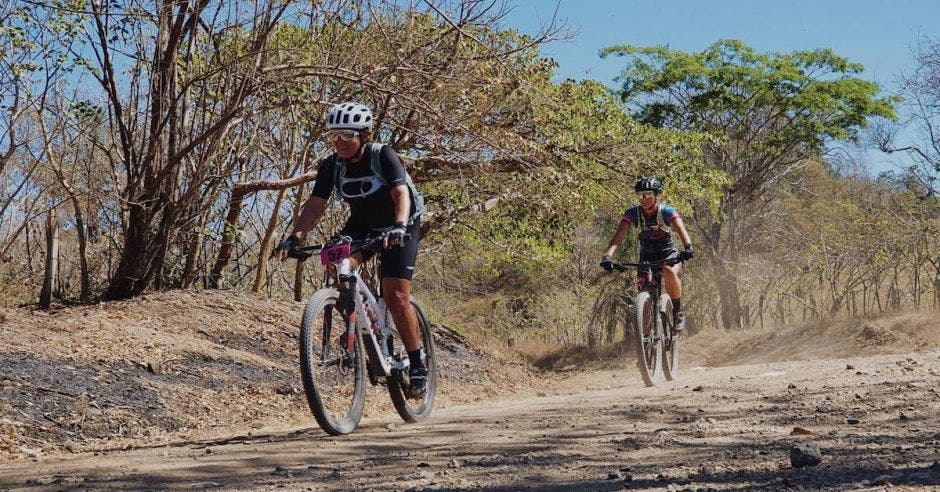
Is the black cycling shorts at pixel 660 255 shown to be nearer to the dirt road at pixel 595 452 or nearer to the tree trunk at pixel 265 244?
the dirt road at pixel 595 452

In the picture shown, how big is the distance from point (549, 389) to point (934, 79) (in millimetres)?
16602

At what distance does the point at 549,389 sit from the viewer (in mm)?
18969

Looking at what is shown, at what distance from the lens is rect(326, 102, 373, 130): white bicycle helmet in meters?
6.55

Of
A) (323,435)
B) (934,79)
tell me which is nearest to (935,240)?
(934,79)

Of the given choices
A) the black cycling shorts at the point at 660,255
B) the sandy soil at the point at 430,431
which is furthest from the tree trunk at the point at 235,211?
the black cycling shorts at the point at 660,255

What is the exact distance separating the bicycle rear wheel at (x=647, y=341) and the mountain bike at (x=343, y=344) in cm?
443

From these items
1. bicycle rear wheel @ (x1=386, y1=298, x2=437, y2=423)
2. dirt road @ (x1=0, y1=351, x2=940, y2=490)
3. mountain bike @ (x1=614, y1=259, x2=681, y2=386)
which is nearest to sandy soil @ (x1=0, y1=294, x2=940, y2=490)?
dirt road @ (x1=0, y1=351, x2=940, y2=490)

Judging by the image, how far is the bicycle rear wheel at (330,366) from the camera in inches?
253

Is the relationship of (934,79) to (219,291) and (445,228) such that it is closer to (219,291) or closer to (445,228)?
(445,228)

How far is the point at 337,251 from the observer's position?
659 centimetres

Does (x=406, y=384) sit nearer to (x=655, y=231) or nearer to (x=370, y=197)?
(x=370, y=197)

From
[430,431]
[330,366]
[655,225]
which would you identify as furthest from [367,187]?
[655,225]

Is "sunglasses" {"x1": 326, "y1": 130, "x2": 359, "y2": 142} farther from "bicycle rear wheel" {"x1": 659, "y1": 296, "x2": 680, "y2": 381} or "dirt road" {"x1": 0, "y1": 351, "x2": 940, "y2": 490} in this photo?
"bicycle rear wheel" {"x1": 659, "y1": 296, "x2": 680, "y2": 381}

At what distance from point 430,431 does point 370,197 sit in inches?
60.0
